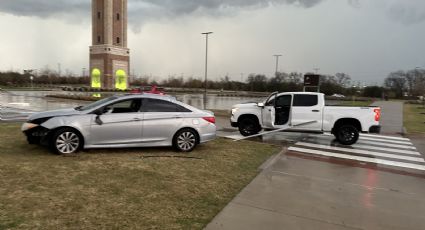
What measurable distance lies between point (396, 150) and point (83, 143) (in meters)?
10.2

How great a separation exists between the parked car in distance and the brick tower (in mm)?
76230

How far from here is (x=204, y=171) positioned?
8164 mm

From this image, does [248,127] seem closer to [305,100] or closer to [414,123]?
[305,100]

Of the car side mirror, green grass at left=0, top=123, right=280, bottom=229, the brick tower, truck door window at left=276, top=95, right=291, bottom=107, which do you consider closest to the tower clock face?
the brick tower

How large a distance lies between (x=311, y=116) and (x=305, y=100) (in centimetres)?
62

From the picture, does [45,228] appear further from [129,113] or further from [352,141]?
[352,141]

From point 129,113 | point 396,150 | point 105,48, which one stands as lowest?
point 396,150

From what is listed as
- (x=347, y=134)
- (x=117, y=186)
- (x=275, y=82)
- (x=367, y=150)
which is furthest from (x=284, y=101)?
(x=275, y=82)

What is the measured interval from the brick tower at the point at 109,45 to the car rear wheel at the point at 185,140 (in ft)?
251

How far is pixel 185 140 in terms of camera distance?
→ 1009 centimetres

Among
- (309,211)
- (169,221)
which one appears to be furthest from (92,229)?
(309,211)

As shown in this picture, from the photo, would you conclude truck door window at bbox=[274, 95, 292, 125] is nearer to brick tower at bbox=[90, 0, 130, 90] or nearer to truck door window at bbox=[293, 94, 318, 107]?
truck door window at bbox=[293, 94, 318, 107]

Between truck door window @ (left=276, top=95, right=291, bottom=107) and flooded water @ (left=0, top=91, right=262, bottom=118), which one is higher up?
truck door window @ (left=276, top=95, right=291, bottom=107)

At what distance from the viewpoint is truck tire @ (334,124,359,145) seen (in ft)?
44.7
